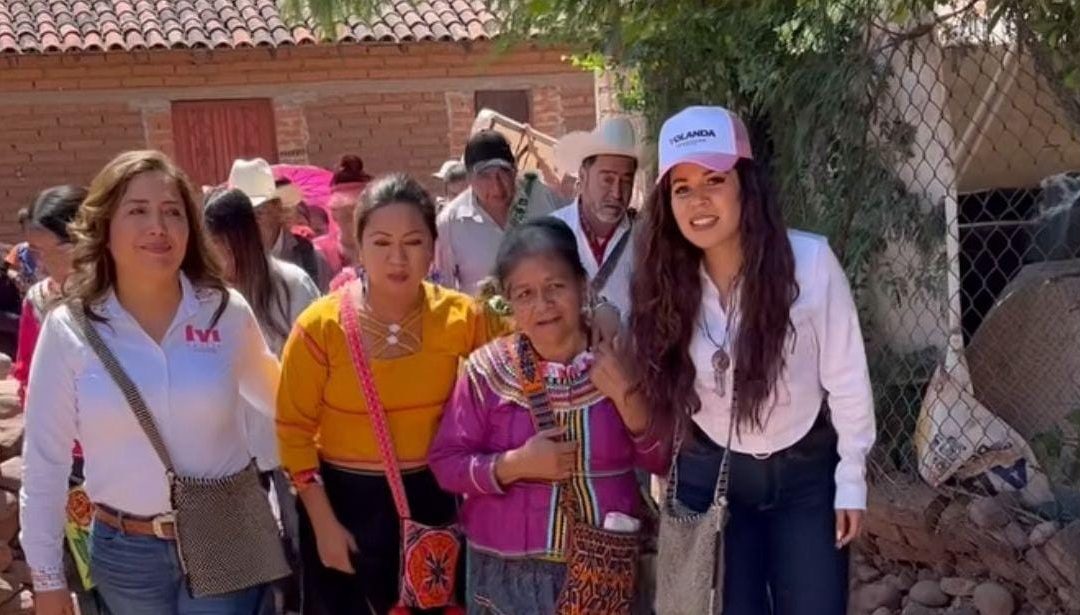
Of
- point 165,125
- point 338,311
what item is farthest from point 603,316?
point 165,125

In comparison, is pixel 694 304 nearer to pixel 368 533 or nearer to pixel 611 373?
pixel 611 373

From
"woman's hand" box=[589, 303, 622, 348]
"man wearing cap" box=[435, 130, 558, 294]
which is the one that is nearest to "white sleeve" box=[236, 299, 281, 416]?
"woman's hand" box=[589, 303, 622, 348]

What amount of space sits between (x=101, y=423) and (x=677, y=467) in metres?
1.27

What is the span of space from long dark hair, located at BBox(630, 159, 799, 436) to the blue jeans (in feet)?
3.62

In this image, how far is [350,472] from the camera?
3150 millimetres

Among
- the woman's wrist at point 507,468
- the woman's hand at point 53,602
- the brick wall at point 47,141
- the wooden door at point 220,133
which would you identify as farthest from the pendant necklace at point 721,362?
the brick wall at point 47,141

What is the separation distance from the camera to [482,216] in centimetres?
532

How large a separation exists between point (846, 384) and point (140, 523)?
158cm

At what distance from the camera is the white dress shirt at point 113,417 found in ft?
9.52

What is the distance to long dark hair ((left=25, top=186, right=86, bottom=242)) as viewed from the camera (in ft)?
12.9

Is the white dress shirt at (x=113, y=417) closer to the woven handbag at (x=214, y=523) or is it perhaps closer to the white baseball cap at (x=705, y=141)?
the woven handbag at (x=214, y=523)

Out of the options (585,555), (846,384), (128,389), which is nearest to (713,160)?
(846,384)

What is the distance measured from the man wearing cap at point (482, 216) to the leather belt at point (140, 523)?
222 centimetres

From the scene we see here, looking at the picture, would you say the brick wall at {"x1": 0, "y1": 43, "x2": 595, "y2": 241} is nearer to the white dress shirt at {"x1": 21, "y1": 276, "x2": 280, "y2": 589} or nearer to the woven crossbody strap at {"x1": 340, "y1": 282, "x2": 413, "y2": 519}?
the woven crossbody strap at {"x1": 340, "y1": 282, "x2": 413, "y2": 519}
